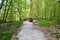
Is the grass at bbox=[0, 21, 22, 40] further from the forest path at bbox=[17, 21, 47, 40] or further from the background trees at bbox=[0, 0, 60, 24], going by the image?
the background trees at bbox=[0, 0, 60, 24]

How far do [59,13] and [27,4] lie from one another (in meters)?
23.8

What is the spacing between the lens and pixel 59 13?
51.7 feet

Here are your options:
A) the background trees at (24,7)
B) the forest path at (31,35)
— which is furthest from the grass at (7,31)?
the background trees at (24,7)

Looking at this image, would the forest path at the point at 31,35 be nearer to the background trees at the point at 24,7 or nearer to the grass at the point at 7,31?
the grass at the point at 7,31

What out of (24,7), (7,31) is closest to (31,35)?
(7,31)

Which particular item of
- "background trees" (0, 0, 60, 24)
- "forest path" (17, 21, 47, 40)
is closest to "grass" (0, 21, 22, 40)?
Answer: "forest path" (17, 21, 47, 40)

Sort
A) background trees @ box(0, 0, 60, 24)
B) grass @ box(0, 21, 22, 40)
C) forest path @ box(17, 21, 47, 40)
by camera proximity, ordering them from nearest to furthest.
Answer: forest path @ box(17, 21, 47, 40) → grass @ box(0, 21, 22, 40) → background trees @ box(0, 0, 60, 24)

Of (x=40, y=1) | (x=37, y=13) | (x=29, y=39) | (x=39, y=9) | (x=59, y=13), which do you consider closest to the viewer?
(x=29, y=39)

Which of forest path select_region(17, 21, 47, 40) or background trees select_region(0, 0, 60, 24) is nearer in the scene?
forest path select_region(17, 21, 47, 40)

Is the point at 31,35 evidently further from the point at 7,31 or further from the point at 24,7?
the point at 24,7

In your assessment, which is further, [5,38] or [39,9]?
[39,9]

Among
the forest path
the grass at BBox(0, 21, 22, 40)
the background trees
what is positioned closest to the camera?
the forest path

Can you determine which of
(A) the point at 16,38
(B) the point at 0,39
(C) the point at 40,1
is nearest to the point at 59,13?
(A) the point at 16,38

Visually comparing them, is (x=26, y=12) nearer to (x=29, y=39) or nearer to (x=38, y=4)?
(x=38, y=4)
